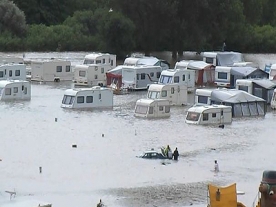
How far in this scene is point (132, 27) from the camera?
139 feet

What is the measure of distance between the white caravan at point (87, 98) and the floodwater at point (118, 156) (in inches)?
16.3

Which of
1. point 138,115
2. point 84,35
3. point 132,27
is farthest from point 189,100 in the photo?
point 84,35

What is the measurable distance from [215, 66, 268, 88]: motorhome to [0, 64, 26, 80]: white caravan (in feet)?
24.9

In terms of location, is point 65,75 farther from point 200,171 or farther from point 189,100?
point 200,171

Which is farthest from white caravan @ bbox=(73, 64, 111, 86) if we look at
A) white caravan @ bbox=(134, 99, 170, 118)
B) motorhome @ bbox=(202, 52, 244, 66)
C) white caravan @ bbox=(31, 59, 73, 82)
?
white caravan @ bbox=(134, 99, 170, 118)

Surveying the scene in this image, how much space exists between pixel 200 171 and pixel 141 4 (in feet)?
79.5

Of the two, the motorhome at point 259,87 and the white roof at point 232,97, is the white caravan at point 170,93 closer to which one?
the white roof at point 232,97

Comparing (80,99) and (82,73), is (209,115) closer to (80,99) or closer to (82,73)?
(80,99)

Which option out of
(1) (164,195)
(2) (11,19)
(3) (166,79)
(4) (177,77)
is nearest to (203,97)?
(3) (166,79)

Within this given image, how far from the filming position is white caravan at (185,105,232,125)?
25.7m

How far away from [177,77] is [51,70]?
17.8 feet

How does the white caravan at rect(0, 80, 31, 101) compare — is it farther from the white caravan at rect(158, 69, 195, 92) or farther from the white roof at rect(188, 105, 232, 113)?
the white roof at rect(188, 105, 232, 113)

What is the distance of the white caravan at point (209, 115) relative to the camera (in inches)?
1012

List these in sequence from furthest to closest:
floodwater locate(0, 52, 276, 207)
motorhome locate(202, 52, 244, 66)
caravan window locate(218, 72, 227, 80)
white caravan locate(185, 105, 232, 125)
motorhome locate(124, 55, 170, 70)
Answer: motorhome locate(202, 52, 244, 66) → motorhome locate(124, 55, 170, 70) → caravan window locate(218, 72, 227, 80) → white caravan locate(185, 105, 232, 125) → floodwater locate(0, 52, 276, 207)
